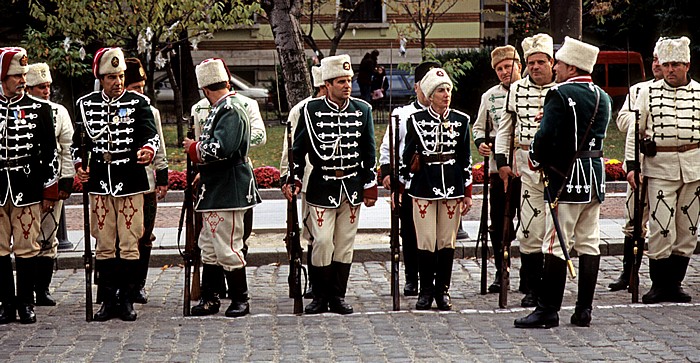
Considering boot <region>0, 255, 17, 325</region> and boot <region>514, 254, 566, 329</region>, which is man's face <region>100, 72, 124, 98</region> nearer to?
boot <region>0, 255, 17, 325</region>

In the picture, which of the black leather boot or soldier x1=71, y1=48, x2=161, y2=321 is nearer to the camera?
soldier x1=71, y1=48, x2=161, y2=321

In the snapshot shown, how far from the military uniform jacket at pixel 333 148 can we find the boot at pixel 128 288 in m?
1.51

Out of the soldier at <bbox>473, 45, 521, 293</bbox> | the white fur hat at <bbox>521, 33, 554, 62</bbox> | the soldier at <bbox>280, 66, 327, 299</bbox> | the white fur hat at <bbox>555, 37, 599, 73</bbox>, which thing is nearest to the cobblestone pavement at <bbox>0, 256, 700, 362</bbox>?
the soldier at <bbox>280, 66, 327, 299</bbox>

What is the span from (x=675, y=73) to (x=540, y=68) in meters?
1.17

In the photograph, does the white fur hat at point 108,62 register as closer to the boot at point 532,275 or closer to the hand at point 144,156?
the hand at point 144,156

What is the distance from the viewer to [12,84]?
9.44 m

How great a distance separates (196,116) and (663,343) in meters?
4.31

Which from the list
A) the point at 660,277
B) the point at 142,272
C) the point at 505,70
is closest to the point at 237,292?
the point at 142,272

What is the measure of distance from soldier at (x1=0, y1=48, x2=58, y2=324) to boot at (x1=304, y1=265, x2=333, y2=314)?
85.4 inches

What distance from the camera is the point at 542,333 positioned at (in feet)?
28.0

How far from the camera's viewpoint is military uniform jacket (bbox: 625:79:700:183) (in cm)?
982

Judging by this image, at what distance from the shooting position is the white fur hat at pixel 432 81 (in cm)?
962

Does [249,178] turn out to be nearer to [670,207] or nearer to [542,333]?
[542,333]

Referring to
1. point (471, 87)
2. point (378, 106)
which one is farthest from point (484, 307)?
point (471, 87)
